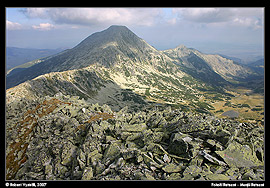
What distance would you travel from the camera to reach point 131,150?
18.8m

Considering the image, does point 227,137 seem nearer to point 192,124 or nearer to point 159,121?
point 192,124

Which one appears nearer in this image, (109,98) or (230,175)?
(230,175)

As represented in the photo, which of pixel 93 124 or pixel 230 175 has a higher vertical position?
pixel 93 124

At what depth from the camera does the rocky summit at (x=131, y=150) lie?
15.9 metres

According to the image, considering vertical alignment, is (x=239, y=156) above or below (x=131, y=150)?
below

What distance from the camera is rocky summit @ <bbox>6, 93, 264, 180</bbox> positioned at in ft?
52.2

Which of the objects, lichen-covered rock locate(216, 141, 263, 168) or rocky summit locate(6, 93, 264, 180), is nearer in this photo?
rocky summit locate(6, 93, 264, 180)

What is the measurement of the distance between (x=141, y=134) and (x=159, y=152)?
4923 mm

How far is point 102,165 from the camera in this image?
17781 millimetres

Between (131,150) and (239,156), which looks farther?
(131,150)

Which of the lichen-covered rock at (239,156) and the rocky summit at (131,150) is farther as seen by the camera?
the lichen-covered rock at (239,156)
